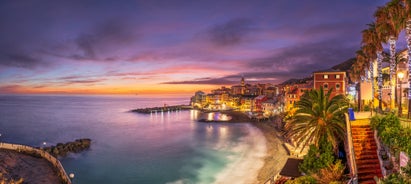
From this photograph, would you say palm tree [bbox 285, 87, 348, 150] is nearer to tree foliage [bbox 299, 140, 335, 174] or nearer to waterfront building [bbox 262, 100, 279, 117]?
tree foliage [bbox 299, 140, 335, 174]

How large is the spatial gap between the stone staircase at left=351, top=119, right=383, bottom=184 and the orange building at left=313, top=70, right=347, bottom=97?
39074mm

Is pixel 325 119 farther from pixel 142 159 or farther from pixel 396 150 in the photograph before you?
pixel 142 159

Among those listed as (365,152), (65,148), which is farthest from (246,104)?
(365,152)

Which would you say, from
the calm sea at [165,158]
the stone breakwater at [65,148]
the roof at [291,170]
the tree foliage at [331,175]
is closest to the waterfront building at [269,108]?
the calm sea at [165,158]

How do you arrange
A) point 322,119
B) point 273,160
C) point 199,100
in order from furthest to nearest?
point 199,100 < point 273,160 < point 322,119

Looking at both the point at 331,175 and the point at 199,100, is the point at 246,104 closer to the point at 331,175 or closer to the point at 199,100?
the point at 199,100

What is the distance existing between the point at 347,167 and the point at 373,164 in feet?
8.05

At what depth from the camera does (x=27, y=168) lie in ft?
85.5

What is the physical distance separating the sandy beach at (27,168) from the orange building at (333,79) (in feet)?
156

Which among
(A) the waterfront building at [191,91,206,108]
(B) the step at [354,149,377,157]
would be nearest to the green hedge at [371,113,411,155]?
(B) the step at [354,149,377,157]

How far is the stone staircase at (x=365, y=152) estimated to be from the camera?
13312 millimetres

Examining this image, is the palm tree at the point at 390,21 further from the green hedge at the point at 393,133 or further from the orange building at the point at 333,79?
the orange building at the point at 333,79

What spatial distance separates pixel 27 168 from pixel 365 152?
28835 mm

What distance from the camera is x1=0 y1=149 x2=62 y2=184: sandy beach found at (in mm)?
24078
